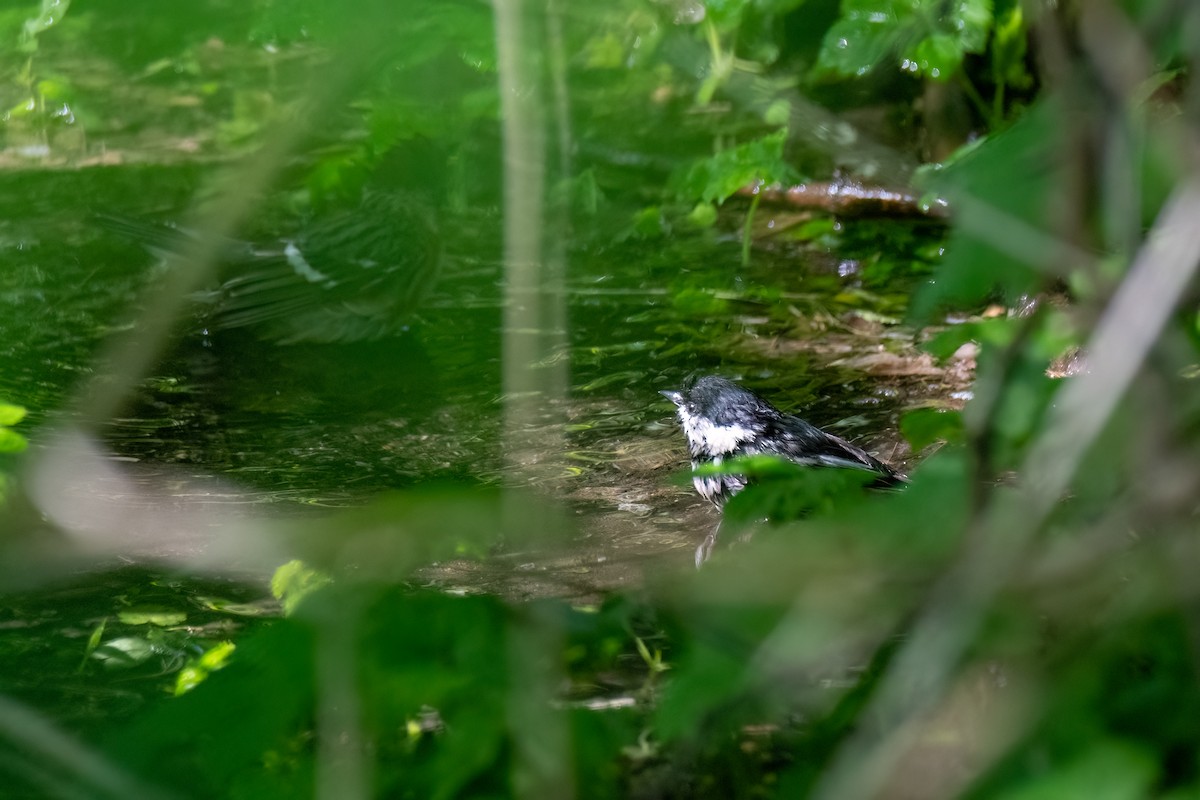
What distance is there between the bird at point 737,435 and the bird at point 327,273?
6.54 feet

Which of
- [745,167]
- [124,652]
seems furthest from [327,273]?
[124,652]

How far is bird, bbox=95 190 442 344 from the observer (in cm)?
592

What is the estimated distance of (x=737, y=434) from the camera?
449cm

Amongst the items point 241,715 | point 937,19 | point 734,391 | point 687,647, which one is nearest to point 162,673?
point 241,715

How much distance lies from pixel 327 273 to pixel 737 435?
2.63m

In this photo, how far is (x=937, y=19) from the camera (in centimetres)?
565

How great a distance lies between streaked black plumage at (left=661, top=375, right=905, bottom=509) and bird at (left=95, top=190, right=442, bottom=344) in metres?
2.01

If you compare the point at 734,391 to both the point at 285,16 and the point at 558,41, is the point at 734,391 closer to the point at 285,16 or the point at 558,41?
the point at 558,41

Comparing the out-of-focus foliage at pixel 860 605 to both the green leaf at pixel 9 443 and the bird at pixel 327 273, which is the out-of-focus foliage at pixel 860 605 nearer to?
the green leaf at pixel 9 443

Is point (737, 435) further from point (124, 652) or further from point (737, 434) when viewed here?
point (124, 652)

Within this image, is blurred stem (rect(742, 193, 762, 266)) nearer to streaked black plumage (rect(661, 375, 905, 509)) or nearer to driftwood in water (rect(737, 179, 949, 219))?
driftwood in water (rect(737, 179, 949, 219))

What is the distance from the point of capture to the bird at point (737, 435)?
418cm

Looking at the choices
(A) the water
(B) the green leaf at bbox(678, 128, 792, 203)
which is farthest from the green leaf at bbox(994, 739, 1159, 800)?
(B) the green leaf at bbox(678, 128, 792, 203)

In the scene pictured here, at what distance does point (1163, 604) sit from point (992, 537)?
0.18m
